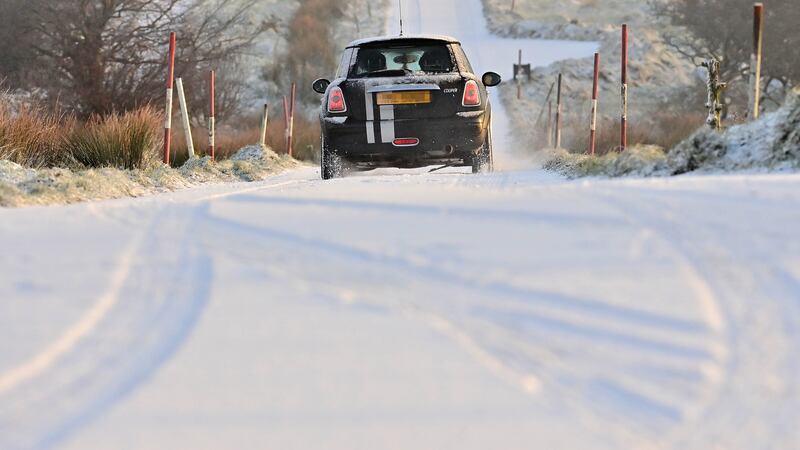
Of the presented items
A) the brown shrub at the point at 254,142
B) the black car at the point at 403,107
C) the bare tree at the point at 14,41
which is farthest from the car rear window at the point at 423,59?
the bare tree at the point at 14,41

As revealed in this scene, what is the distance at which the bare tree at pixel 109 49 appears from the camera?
2303 centimetres

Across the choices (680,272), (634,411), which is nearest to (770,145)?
(680,272)

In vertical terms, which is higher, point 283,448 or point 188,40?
point 188,40

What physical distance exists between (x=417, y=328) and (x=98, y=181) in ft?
17.2

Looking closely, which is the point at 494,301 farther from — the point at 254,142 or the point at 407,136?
the point at 254,142

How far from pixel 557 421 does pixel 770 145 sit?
5060 millimetres

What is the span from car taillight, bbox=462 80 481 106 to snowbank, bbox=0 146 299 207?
2858 millimetres

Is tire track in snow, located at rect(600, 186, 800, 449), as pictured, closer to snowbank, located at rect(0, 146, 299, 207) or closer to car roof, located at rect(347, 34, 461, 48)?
snowbank, located at rect(0, 146, 299, 207)

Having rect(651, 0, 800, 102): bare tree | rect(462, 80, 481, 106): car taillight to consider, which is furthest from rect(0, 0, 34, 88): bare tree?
rect(651, 0, 800, 102): bare tree

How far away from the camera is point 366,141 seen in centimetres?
933

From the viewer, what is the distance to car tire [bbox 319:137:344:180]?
31.6 feet

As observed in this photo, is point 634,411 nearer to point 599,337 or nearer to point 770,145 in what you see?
point 599,337

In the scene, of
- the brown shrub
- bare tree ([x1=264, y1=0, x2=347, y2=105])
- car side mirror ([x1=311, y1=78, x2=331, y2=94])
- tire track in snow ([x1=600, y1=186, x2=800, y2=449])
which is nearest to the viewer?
tire track in snow ([x1=600, y1=186, x2=800, y2=449])

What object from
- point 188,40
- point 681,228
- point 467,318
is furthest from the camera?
point 188,40
